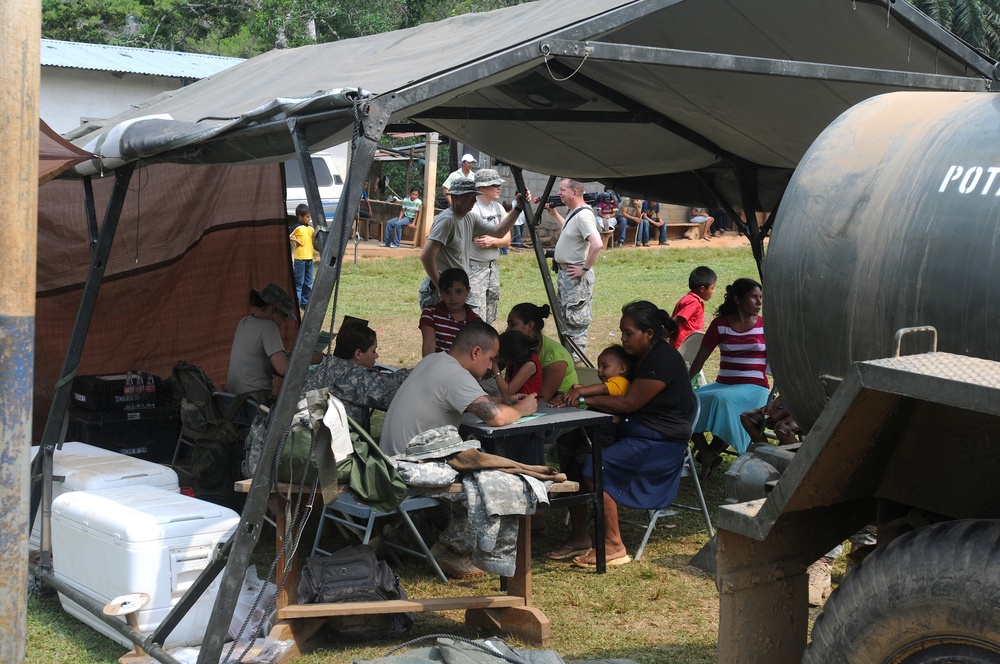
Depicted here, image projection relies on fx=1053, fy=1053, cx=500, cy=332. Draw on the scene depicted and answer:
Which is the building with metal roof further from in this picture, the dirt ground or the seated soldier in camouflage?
the seated soldier in camouflage

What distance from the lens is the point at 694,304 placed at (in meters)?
7.77

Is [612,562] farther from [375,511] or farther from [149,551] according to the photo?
[149,551]

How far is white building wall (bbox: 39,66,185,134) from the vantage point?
1936 cm

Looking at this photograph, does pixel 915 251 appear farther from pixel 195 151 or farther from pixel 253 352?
pixel 253 352

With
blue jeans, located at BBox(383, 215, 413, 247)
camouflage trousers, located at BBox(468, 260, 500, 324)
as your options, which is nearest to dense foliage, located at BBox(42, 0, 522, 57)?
blue jeans, located at BBox(383, 215, 413, 247)

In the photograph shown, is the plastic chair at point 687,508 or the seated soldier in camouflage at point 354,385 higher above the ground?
the seated soldier in camouflage at point 354,385

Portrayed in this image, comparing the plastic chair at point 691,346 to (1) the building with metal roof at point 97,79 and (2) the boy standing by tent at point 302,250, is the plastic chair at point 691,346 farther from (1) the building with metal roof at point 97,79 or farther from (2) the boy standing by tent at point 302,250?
(1) the building with metal roof at point 97,79

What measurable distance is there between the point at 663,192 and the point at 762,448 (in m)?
5.85

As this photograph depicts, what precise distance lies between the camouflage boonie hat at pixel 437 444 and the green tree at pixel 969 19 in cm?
3034

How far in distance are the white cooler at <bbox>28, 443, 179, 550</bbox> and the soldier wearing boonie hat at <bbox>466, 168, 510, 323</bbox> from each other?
3.69m

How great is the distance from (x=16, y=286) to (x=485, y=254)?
6.00 m

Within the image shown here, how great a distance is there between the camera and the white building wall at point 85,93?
19359 millimetres

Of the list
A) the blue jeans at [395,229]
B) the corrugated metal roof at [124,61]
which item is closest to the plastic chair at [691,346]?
the blue jeans at [395,229]

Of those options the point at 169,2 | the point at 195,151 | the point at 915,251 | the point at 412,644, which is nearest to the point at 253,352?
the point at 195,151
